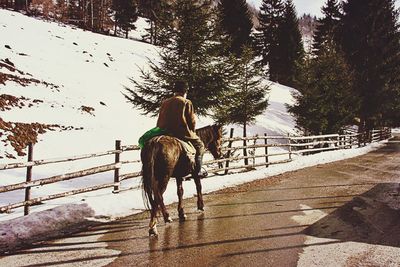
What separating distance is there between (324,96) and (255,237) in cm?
1910

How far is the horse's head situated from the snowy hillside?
37.5ft

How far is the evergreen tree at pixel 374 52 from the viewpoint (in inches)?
1137

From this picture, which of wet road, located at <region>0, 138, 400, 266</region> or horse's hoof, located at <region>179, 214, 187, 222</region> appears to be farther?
horse's hoof, located at <region>179, 214, 187, 222</region>

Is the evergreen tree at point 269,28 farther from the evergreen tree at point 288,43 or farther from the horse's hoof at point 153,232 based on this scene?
the horse's hoof at point 153,232

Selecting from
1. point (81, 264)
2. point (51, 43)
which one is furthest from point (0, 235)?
point (51, 43)

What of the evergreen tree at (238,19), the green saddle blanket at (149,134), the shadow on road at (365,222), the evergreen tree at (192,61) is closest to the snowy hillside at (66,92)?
the evergreen tree at (192,61)

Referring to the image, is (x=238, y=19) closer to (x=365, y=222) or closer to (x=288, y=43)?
(x=288, y=43)

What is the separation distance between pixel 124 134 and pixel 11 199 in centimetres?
1265

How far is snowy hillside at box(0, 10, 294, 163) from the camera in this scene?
19.7 meters

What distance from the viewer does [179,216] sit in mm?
6910

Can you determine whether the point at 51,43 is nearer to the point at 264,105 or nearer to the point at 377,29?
the point at 264,105

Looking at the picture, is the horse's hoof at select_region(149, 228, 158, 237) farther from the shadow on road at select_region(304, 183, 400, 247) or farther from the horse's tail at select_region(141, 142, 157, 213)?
the shadow on road at select_region(304, 183, 400, 247)

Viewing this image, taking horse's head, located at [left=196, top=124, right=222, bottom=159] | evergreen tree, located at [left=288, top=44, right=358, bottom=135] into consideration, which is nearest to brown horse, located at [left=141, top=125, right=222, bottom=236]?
horse's head, located at [left=196, top=124, right=222, bottom=159]

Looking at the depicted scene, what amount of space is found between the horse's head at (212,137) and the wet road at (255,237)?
51.7 inches
